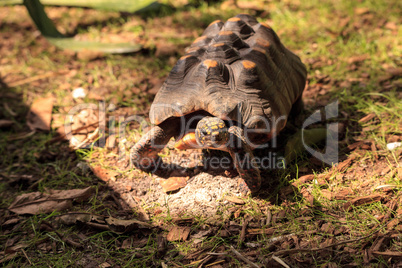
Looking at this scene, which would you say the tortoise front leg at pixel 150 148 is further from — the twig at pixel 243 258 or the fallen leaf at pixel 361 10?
the fallen leaf at pixel 361 10

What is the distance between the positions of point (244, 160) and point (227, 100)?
0.43 meters

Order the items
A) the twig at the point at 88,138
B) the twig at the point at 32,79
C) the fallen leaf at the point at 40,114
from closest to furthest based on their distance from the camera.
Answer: the twig at the point at 88,138, the fallen leaf at the point at 40,114, the twig at the point at 32,79

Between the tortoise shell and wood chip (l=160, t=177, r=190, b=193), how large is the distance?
0.48 metres

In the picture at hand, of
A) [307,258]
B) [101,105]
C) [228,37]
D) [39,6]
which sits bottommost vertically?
[307,258]

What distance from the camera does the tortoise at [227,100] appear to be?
2.42 m

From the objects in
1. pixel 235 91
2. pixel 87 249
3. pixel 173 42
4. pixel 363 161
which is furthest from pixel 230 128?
pixel 173 42

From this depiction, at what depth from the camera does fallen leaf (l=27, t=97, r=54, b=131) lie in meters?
3.49

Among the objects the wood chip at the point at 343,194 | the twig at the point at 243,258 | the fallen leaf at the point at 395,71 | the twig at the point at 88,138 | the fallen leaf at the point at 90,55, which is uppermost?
the fallen leaf at the point at 90,55

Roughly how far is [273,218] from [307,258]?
365mm

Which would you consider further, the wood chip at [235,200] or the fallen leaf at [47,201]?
the fallen leaf at [47,201]

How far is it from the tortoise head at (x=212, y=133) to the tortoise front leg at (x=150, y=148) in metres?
0.39

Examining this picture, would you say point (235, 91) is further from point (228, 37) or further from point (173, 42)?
point (173, 42)

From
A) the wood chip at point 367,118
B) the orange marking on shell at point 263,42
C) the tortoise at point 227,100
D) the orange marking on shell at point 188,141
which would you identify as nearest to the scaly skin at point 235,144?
the tortoise at point 227,100

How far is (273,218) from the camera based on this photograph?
7.65ft
